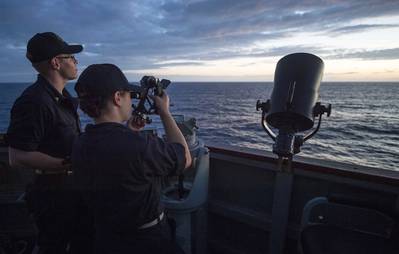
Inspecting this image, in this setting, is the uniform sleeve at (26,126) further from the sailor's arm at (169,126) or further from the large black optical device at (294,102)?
the large black optical device at (294,102)

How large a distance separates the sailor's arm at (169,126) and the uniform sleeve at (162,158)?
0.15ft

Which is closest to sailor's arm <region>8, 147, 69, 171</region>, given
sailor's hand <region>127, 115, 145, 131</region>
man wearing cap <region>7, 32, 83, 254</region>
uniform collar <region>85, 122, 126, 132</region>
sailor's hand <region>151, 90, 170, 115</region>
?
man wearing cap <region>7, 32, 83, 254</region>

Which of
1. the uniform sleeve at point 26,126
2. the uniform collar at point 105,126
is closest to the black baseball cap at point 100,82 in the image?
the uniform collar at point 105,126

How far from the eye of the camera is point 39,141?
202 cm

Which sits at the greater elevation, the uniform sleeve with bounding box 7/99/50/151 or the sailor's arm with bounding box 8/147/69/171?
the uniform sleeve with bounding box 7/99/50/151

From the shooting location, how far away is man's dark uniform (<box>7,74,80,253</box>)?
1967 millimetres

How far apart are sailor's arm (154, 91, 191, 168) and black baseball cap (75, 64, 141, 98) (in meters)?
0.22

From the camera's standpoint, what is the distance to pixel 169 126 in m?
1.61

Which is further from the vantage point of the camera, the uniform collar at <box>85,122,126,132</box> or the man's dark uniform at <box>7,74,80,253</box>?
the man's dark uniform at <box>7,74,80,253</box>

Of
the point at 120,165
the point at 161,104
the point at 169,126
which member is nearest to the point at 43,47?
the point at 161,104

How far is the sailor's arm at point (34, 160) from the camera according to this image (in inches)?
78.0

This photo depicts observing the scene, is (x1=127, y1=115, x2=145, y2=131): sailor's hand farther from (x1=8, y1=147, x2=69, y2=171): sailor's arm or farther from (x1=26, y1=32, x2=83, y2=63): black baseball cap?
(x1=26, y1=32, x2=83, y2=63): black baseball cap

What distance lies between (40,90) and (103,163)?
1.03 metres

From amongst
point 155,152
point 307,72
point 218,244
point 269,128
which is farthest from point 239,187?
point 155,152
